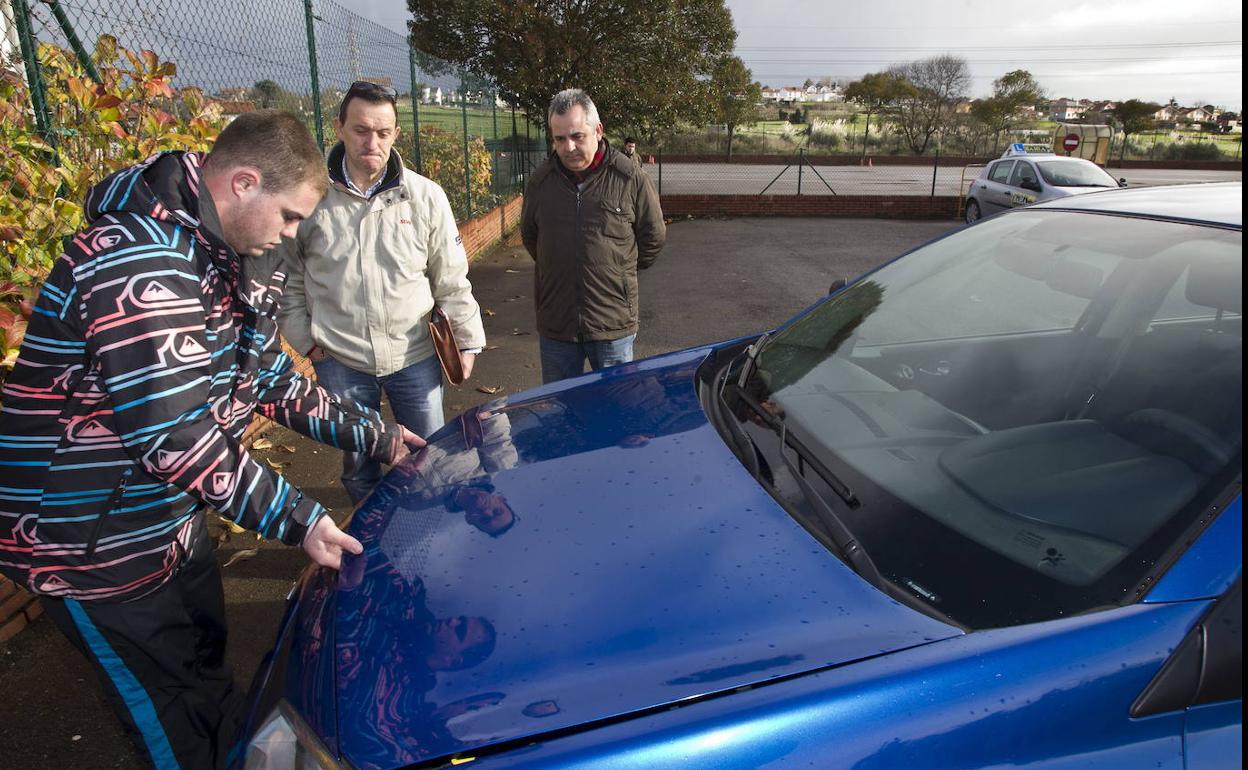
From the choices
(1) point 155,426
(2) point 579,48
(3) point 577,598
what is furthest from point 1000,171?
(1) point 155,426

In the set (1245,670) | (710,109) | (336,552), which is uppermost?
(710,109)

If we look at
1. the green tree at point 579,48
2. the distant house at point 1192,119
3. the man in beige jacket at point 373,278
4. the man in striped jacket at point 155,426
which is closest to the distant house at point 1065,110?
the distant house at point 1192,119

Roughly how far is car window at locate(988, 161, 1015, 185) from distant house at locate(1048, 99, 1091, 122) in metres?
33.2

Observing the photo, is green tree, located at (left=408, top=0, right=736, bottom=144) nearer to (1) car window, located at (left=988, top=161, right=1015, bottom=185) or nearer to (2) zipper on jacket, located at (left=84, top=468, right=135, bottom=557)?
(1) car window, located at (left=988, top=161, right=1015, bottom=185)

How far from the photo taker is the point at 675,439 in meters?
1.89

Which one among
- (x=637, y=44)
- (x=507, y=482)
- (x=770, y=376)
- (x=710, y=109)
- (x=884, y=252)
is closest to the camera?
(x=507, y=482)

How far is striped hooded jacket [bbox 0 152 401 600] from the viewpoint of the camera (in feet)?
4.83

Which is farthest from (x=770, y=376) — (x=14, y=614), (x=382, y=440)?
(x=14, y=614)

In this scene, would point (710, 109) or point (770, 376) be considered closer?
point (770, 376)

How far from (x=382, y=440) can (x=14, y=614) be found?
1773mm

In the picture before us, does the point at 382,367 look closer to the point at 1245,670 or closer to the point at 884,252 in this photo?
the point at 1245,670

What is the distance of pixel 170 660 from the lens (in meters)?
1.83

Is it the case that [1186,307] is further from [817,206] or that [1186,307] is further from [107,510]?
[817,206]

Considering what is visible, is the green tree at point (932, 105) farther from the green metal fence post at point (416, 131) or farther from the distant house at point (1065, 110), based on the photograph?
the green metal fence post at point (416, 131)
